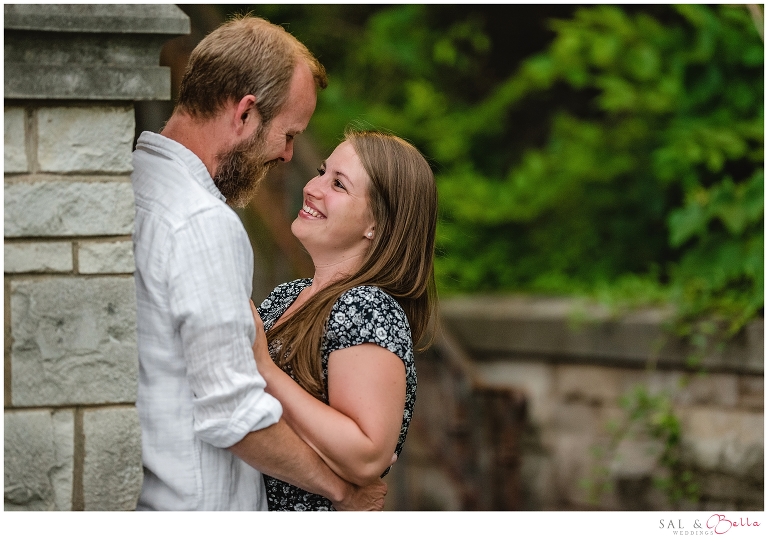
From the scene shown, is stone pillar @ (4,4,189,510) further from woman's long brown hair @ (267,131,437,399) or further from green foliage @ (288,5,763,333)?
green foliage @ (288,5,763,333)

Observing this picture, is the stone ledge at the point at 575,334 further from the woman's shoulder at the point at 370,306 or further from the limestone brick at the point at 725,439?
the woman's shoulder at the point at 370,306

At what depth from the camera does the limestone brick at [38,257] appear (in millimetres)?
1921

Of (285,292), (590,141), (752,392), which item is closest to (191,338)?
(285,292)

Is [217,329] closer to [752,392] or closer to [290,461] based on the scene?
[290,461]

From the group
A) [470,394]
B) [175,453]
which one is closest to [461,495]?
[470,394]

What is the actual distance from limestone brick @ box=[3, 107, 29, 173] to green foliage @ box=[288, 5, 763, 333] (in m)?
2.34

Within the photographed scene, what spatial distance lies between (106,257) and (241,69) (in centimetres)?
53

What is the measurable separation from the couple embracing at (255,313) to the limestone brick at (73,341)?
0.06 metres

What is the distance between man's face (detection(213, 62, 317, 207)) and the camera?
2.17m

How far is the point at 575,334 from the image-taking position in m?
5.24

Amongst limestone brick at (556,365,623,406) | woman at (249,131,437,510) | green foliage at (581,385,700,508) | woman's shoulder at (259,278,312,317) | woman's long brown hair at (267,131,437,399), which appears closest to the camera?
woman at (249,131,437,510)

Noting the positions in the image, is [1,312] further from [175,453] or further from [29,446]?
[175,453]

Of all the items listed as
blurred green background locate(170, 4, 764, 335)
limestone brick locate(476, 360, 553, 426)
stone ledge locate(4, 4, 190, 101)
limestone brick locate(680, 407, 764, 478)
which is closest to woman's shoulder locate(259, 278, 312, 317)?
stone ledge locate(4, 4, 190, 101)

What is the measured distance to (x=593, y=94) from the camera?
677 centimetres
